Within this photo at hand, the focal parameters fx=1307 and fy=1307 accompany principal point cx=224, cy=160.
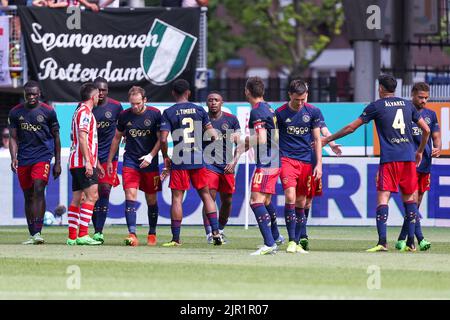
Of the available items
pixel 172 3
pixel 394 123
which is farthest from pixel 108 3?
pixel 394 123

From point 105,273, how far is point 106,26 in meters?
13.6

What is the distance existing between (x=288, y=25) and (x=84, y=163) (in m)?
39.8

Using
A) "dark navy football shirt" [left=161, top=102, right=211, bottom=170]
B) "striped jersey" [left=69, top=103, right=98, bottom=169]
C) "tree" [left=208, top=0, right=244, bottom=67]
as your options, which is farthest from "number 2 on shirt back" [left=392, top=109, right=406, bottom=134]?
"tree" [left=208, top=0, right=244, bottom=67]

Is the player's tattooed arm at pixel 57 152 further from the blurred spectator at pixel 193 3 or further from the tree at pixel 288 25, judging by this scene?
the tree at pixel 288 25

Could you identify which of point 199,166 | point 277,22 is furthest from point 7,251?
point 277,22

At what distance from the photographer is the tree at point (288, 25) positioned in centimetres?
5569

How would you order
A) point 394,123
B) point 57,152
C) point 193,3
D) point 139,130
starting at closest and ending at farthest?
point 394,123
point 139,130
point 57,152
point 193,3

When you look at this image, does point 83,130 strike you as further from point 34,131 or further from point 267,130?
point 267,130

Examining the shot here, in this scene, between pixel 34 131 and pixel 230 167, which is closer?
pixel 230 167

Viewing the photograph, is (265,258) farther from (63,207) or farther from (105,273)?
(63,207)

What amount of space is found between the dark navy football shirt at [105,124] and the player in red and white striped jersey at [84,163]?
533 mm

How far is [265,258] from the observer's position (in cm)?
1540

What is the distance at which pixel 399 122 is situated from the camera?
16766 mm
